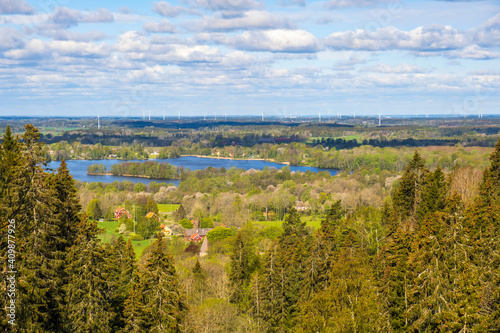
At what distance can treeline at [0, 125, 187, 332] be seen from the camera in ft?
58.7

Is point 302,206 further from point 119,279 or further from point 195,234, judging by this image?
point 119,279

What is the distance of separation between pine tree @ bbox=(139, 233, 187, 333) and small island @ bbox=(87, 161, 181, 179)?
421 feet

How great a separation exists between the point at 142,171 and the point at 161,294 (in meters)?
139

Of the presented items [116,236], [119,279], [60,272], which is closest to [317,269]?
[119,279]

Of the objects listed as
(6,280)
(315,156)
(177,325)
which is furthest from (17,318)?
(315,156)

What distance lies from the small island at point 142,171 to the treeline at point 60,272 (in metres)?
127

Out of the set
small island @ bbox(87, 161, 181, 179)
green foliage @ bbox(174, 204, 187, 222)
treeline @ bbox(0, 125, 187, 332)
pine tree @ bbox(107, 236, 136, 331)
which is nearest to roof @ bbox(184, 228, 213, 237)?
green foliage @ bbox(174, 204, 187, 222)

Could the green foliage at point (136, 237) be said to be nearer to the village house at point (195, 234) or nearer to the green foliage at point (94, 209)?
the village house at point (195, 234)

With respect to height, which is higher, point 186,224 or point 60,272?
point 60,272

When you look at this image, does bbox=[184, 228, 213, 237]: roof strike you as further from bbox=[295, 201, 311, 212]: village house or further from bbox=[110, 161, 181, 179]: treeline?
bbox=[110, 161, 181, 179]: treeline

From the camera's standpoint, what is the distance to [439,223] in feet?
72.0

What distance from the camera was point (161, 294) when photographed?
1892cm

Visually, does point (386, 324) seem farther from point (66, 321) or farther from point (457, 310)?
point (66, 321)

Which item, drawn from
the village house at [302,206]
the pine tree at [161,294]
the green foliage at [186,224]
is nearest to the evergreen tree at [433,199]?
the pine tree at [161,294]
